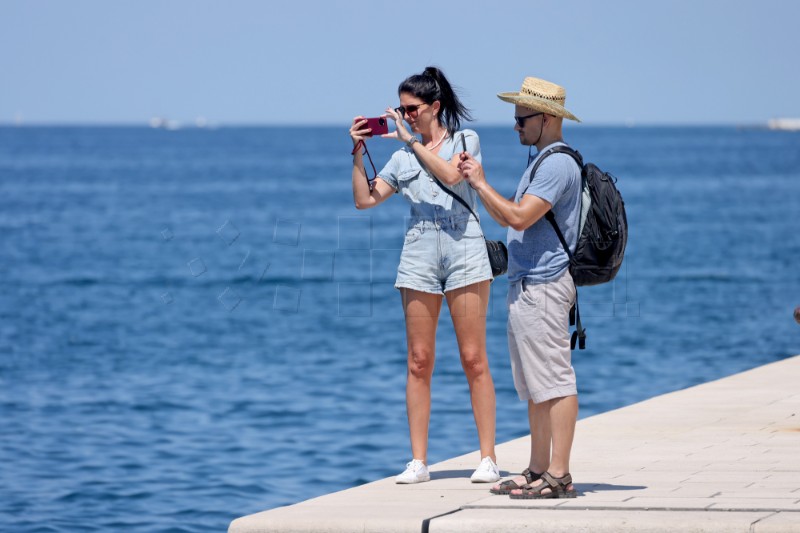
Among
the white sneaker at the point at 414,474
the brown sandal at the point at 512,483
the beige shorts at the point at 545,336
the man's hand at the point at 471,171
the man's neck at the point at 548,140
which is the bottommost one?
the white sneaker at the point at 414,474

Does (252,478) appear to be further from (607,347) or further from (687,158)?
(687,158)

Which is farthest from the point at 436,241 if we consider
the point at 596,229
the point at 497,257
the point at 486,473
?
the point at 486,473

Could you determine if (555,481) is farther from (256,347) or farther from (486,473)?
(256,347)

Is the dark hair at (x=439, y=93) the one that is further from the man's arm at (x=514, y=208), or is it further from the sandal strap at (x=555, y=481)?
the sandal strap at (x=555, y=481)

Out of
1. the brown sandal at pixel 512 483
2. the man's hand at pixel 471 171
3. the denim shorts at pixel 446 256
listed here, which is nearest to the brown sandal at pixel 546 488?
the brown sandal at pixel 512 483

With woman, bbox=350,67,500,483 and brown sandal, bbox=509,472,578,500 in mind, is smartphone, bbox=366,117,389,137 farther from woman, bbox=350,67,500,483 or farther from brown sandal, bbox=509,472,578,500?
brown sandal, bbox=509,472,578,500

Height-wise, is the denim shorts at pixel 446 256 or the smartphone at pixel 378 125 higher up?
the smartphone at pixel 378 125

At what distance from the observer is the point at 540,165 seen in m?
5.87

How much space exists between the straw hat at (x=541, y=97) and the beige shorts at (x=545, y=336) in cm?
74

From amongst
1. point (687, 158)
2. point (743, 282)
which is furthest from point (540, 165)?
point (687, 158)

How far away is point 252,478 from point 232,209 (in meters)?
50.3

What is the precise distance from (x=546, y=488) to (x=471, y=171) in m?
1.48

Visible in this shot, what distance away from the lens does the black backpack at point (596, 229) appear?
19.2ft

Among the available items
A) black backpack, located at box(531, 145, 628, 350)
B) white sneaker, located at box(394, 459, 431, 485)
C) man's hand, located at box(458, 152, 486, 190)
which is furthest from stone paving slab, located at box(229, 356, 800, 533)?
man's hand, located at box(458, 152, 486, 190)
